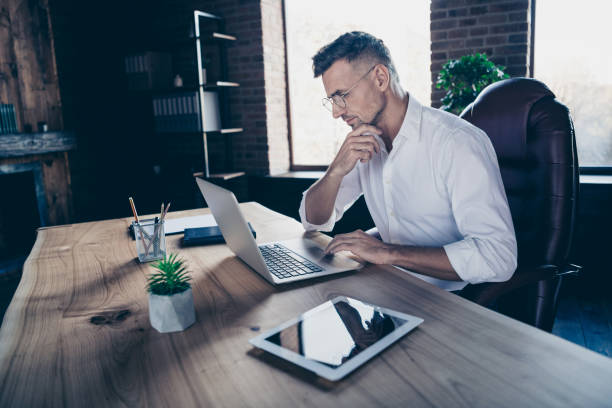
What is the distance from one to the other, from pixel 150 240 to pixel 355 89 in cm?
81

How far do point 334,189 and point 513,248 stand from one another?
0.68 metres

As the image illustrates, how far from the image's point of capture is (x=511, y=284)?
120 cm

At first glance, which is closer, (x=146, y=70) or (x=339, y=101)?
(x=339, y=101)

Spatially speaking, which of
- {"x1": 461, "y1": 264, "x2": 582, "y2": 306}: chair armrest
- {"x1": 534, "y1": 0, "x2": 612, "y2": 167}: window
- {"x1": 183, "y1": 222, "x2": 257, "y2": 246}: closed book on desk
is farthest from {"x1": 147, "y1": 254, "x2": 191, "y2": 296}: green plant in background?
{"x1": 534, "y1": 0, "x2": 612, "y2": 167}: window

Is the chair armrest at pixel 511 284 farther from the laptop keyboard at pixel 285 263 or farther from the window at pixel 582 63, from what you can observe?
the window at pixel 582 63

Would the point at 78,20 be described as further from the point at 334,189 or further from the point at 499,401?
the point at 499,401

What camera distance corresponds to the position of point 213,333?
0.82m

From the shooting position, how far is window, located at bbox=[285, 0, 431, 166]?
3658 millimetres

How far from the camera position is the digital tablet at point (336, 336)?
2.23 feet

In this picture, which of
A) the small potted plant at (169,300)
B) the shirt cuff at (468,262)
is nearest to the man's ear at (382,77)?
the shirt cuff at (468,262)

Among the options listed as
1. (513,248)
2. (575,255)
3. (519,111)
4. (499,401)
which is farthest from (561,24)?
(499,401)

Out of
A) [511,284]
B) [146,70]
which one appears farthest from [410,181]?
[146,70]

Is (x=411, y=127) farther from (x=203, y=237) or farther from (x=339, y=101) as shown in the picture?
(x=203, y=237)

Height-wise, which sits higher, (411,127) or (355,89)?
(355,89)
